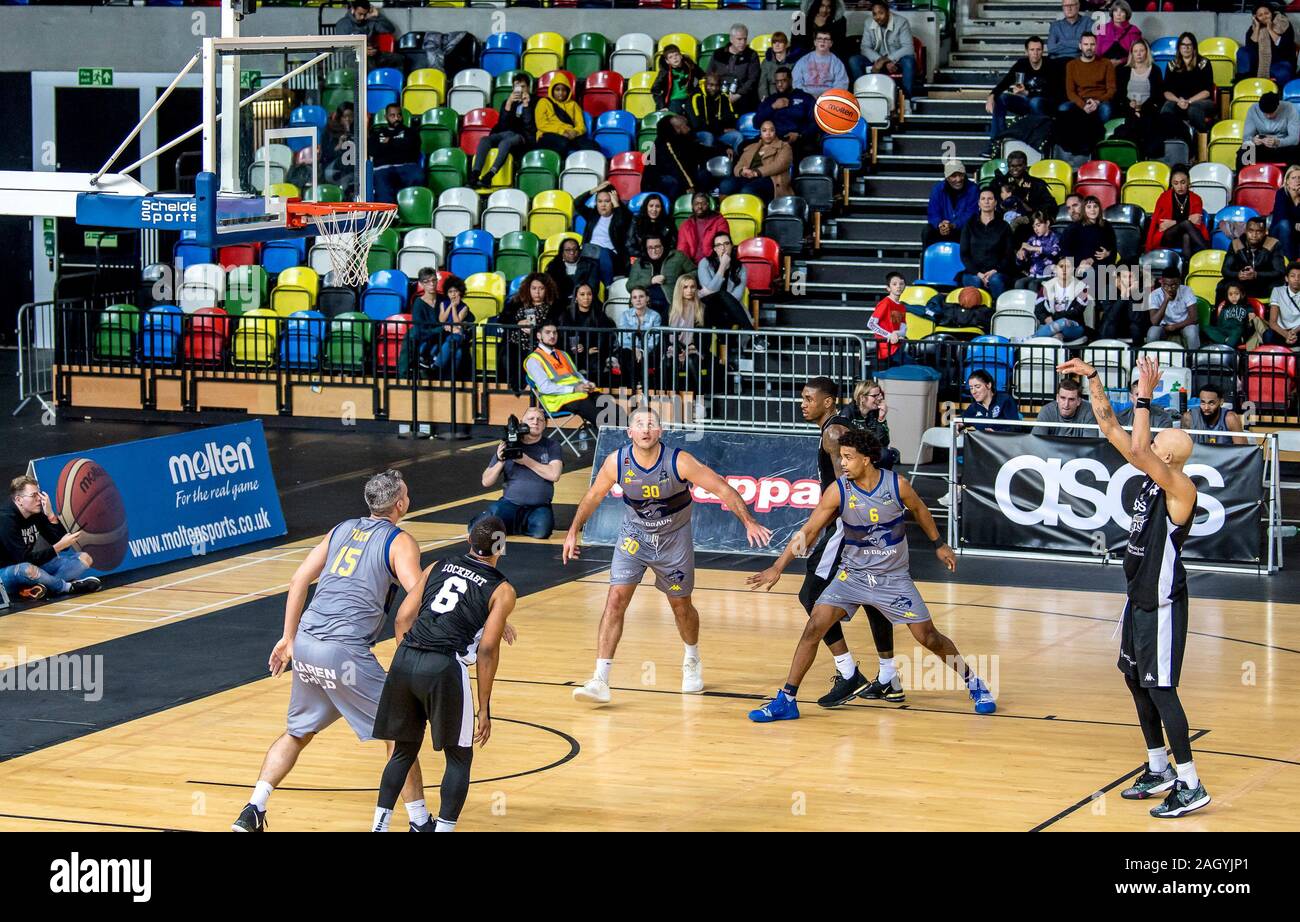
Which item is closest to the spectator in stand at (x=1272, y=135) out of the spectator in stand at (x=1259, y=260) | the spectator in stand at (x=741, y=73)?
the spectator in stand at (x=1259, y=260)

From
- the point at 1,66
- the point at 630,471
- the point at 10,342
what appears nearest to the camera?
the point at 630,471

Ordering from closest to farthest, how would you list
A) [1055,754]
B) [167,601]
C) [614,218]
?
[1055,754]
[167,601]
[614,218]

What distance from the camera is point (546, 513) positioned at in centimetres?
1903

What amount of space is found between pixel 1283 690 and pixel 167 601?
28.9ft

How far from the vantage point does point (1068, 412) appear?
18406 millimetres

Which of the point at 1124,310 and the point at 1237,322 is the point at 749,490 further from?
the point at 1237,322

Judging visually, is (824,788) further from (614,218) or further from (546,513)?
(614,218)

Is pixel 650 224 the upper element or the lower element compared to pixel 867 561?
upper

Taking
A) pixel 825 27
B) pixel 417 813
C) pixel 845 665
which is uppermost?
pixel 825 27

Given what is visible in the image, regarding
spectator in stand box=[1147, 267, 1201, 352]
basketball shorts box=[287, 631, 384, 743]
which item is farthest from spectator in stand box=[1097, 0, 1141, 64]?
basketball shorts box=[287, 631, 384, 743]

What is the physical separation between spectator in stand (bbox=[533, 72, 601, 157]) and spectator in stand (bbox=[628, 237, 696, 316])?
150 inches

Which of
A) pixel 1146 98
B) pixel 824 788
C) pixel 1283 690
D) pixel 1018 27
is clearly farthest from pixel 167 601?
pixel 1018 27

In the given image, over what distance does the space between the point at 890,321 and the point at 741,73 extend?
19.6ft

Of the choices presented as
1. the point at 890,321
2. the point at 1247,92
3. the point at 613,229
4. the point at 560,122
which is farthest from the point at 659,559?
the point at 560,122
